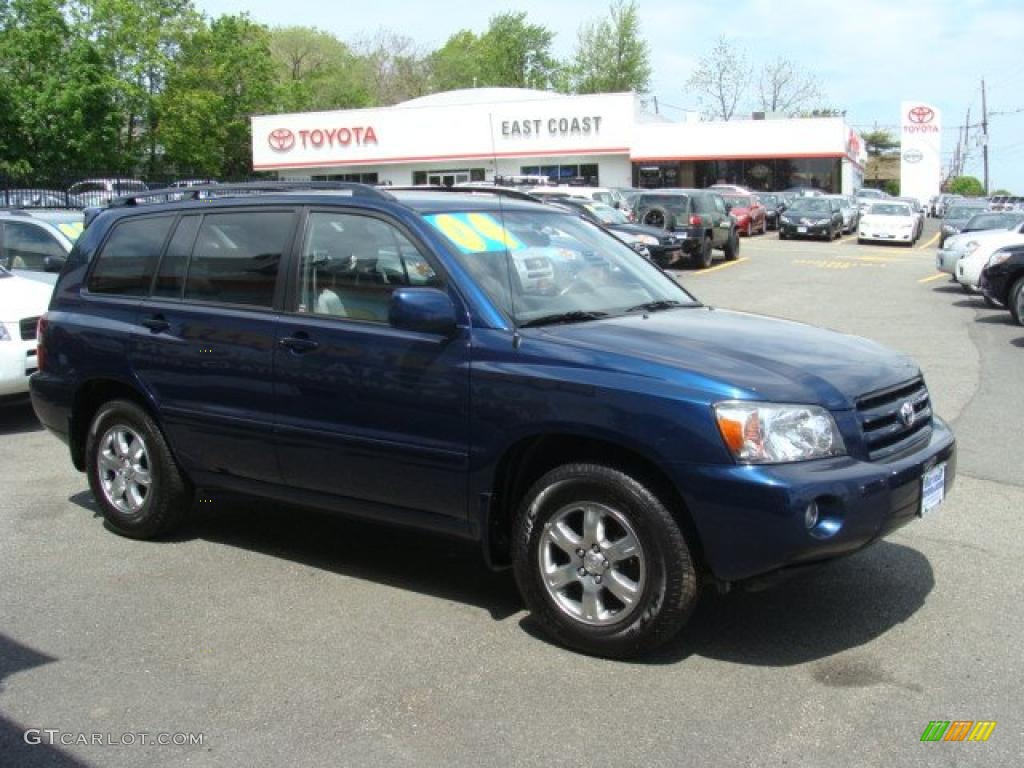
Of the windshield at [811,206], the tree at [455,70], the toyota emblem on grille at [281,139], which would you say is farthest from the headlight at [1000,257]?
the tree at [455,70]

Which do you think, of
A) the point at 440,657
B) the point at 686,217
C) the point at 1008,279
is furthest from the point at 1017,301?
the point at 440,657

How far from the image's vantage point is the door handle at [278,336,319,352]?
4.91 metres

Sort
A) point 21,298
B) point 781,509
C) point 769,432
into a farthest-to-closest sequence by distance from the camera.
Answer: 1. point 21,298
2. point 769,432
3. point 781,509

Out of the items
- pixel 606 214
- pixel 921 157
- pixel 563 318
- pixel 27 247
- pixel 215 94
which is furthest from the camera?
pixel 921 157

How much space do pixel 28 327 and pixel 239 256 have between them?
4491 millimetres

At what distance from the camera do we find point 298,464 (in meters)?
5.06

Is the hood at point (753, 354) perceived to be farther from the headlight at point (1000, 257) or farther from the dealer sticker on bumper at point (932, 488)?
the headlight at point (1000, 257)

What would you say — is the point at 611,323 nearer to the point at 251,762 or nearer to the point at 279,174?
the point at 251,762

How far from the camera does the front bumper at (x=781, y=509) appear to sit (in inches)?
150

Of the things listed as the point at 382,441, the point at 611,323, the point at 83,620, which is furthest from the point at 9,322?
the point at 611,323

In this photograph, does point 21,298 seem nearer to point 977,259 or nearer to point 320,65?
point 977,259

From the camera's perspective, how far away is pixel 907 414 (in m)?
4.40

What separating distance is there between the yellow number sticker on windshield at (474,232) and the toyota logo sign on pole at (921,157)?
2822 inches

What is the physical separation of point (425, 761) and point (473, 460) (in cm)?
134
